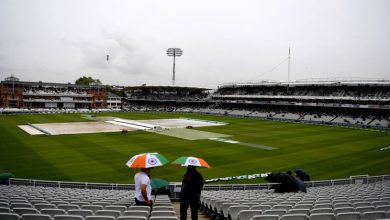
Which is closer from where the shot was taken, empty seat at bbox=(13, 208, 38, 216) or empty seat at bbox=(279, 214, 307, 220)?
empty seat at bbox=(279, 214, 307, 220)

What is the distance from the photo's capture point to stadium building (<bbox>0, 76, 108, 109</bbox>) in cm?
9588

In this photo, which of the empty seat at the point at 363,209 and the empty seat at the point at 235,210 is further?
the empty seat at the point at 235,210

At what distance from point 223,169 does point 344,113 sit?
58.6 metres

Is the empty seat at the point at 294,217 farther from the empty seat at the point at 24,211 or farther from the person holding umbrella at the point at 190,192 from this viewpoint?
the empty seat at the point at 24,211

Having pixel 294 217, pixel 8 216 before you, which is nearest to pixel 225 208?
pixel 294 217

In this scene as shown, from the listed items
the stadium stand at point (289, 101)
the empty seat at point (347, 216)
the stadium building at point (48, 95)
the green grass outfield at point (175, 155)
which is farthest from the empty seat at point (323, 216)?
the stadium building at point (48, 95)

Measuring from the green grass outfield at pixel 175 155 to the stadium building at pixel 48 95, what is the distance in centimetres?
5690

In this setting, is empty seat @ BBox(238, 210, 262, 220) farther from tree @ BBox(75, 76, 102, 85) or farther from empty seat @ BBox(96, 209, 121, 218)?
tree @ BBox(75, 76, 102, 85)

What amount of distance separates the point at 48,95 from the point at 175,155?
277ft

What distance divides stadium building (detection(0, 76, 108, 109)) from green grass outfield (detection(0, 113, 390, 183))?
56.9 meters

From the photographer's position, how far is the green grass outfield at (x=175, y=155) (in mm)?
24953

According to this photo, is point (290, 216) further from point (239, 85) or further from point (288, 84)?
point (239, 85)

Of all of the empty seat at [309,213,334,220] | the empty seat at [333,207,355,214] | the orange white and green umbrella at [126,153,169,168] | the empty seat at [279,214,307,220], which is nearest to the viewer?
the empty seat at [279,214,307,220]

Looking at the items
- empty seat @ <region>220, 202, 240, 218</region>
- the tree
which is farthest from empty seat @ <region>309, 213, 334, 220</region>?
the tree
